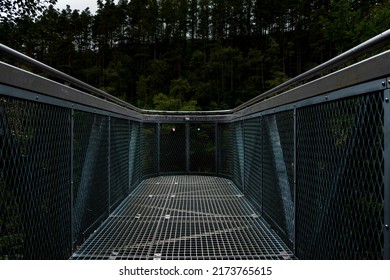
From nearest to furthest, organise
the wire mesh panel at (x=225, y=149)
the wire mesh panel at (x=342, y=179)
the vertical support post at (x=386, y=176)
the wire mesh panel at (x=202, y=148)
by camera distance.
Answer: the vertical support post at (x=386, y=176) → the wire mesh panel at (x=342, y=179) → the wire mesh panel at (x=225, y=149) → the wire mesh panel at (x=202, y=148)

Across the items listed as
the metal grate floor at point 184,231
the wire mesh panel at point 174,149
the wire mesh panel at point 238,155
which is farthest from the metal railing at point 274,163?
the wire mesh panel at point 174,149

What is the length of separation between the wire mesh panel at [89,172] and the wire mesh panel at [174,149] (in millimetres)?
5168

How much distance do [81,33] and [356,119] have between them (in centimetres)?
3884

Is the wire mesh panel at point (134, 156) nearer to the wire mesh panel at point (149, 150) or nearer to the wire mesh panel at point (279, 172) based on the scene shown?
the wire mesh panel at point (149, 150)

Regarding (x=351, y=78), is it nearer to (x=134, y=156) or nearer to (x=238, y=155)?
(x=238, y=155)

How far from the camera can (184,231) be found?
14.4ft

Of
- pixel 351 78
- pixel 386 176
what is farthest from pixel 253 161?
pixel 386 176

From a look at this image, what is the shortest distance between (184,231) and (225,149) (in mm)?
5100

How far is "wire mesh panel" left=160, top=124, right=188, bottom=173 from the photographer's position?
10.3 meters

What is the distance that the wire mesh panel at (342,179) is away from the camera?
1.95 metres

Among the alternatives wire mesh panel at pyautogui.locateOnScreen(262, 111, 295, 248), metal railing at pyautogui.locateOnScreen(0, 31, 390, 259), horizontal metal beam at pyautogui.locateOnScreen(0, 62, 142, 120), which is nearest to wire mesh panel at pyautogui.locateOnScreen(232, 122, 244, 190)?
metal railing at pyautogui.locateOnScreen(0, 31, 390, 259)

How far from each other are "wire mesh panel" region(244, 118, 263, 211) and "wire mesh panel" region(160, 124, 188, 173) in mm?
4024

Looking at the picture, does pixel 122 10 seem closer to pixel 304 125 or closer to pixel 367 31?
pixel 367 31

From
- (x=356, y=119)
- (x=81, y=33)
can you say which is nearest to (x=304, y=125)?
(x=356, y=119)
